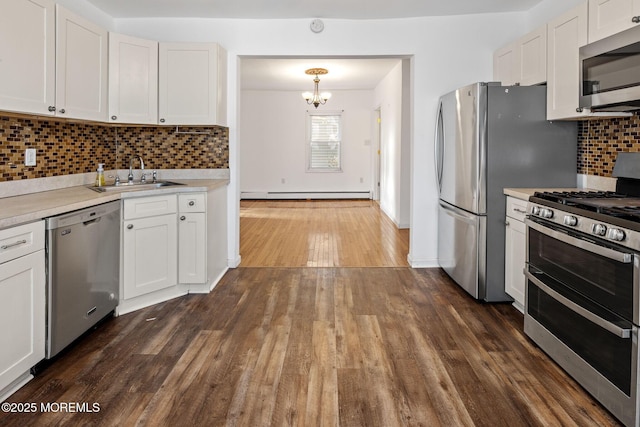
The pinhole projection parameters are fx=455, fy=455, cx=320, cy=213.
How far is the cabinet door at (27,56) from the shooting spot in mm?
2398

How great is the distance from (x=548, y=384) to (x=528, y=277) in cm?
71

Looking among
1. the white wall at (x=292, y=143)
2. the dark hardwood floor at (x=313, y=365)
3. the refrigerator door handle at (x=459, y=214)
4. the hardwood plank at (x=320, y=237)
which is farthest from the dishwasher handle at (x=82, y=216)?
the white wall at (x=292, y=143)

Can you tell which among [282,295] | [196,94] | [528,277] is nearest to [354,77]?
[196,94]

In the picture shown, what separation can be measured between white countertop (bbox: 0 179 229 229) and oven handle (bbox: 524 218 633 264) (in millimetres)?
2446

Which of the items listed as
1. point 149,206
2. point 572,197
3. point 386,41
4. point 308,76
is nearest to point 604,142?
point 572,197

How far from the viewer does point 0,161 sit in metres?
2.81

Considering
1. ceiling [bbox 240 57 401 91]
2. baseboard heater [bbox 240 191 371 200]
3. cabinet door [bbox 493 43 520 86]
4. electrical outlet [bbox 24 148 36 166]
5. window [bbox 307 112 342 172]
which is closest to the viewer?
electrical outlet [bbox 24 148 36 166]

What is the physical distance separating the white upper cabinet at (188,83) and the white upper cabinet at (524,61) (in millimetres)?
2573

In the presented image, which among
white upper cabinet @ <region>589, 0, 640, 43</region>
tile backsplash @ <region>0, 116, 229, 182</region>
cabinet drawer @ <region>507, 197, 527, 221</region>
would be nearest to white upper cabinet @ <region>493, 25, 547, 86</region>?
white upper cabinet @ <region>589, 0, 640, 43</region>

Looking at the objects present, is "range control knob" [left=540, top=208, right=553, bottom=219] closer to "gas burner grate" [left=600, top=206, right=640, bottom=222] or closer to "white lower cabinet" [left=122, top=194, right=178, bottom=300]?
"gas burner grate" [left=600, top=206, right=640, bottom=222]

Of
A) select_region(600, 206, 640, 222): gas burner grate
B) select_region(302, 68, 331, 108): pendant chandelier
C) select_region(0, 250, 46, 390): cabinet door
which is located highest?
select_region(302, 68, 331, 108): pendant chandelier

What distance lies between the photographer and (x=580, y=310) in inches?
86.0

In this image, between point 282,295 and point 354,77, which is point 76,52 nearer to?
point 282,295

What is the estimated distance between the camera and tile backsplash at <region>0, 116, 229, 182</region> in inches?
117
